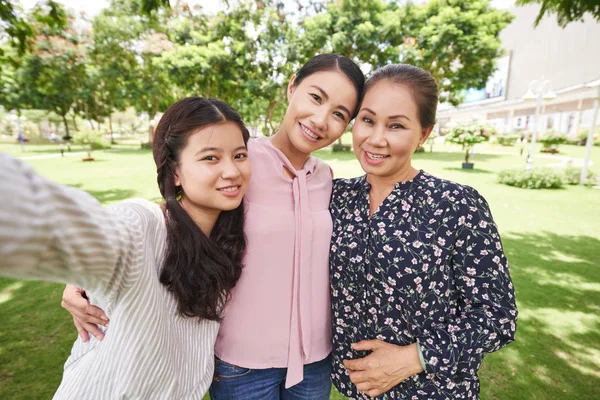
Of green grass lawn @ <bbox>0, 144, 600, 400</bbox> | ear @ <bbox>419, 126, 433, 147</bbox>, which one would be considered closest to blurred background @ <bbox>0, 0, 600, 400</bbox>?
green grass lawn @ <bbox>0, 144, 600, 400</bbox>

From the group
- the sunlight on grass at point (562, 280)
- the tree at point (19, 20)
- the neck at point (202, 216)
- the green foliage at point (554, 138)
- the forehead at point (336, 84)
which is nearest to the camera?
the neck at point (202, 216)

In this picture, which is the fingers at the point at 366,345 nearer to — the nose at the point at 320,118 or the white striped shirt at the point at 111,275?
the white striped shirt at the point at 111,275

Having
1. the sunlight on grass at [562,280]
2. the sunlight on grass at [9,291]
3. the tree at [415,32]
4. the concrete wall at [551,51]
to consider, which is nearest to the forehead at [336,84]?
the sunlight on grass at [562,280]

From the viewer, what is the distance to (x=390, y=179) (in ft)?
5.09

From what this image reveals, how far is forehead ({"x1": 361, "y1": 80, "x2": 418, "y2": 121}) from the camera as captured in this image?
4.66ft

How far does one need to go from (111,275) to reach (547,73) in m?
44.2

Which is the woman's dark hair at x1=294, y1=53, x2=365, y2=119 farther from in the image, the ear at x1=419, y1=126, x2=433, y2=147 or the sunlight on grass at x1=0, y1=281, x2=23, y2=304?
the sunlight on grass at x1=0, y1=281, x2=23, y2=304

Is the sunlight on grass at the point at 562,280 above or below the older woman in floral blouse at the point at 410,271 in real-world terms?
below

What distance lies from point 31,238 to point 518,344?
3992 mm

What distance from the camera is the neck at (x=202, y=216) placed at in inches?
54.8

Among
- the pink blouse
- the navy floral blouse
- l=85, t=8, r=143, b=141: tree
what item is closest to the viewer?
the navy floral blouse

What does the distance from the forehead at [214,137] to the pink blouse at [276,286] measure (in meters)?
0.29

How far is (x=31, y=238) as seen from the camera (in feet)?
1.64

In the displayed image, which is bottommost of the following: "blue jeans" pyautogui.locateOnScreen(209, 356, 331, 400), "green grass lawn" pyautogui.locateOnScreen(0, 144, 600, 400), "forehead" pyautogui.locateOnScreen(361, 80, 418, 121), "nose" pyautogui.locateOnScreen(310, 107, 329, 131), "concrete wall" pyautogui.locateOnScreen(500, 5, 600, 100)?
"green grass lawn" pyautogui.locateOnScreen(0, 144, 600, 400)
